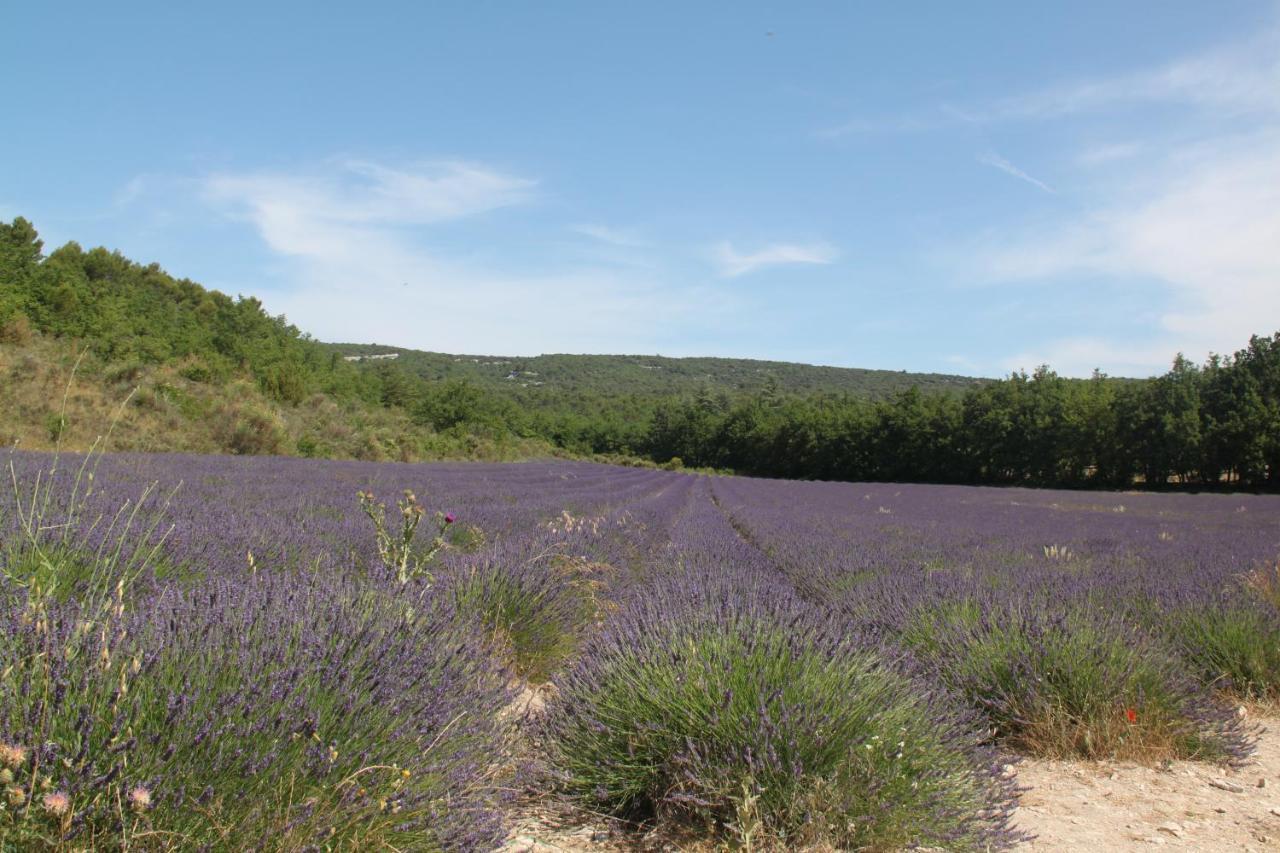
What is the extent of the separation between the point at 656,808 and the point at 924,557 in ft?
17.5

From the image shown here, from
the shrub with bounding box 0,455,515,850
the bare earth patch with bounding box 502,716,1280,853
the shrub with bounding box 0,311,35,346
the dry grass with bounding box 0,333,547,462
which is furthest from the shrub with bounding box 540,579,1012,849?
the shrub with bounding box 0,311,35,346

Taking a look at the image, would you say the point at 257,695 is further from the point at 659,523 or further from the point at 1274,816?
the point at 659,523

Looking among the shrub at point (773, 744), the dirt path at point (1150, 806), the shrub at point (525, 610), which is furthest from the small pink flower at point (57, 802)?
the dirt path at point (1150, 806)

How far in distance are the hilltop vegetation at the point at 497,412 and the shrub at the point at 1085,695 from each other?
3.27 meters

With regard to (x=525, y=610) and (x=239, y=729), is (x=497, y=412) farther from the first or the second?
(x=239, y=729)

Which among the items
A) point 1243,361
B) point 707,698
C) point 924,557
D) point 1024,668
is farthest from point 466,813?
point 1243,361

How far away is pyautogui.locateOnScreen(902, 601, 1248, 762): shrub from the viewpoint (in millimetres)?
2941

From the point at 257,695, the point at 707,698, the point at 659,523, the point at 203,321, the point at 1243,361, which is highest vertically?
the point at 1243,361

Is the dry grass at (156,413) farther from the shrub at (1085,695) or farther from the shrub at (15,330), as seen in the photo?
the shrub at (1085,695)

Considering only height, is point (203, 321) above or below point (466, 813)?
above

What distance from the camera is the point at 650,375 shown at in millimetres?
131500

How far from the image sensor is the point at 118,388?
830 inches

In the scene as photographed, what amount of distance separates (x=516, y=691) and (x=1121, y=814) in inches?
78.5

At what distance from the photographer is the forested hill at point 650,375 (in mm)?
104688
